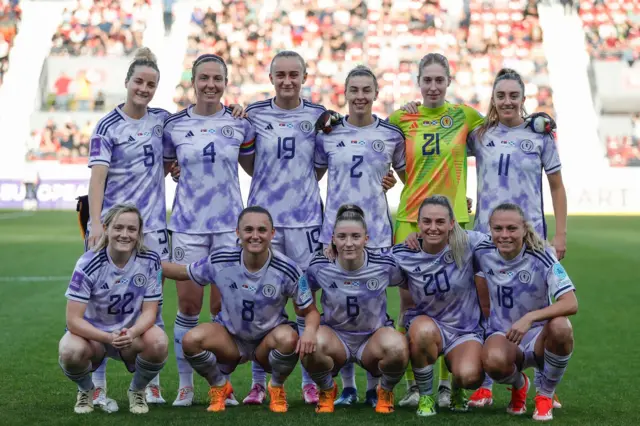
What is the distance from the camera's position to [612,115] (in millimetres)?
26766

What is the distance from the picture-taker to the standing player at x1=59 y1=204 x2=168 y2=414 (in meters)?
4.83

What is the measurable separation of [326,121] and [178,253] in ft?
3.76

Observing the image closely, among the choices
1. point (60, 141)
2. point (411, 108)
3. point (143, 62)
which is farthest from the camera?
point (60, 141)

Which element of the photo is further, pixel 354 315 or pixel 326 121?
pixel 326 121

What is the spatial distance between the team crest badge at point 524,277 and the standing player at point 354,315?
631mm

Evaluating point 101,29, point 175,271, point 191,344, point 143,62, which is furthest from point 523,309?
point 101,29

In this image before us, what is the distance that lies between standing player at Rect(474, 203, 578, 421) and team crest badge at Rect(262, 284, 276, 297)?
110 cm

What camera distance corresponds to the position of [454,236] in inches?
199

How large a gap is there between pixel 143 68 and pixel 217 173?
28.3 inches

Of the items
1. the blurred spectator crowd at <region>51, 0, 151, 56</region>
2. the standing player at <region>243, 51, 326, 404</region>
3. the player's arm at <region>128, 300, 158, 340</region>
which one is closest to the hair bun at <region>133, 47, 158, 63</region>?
the standing player at <region>243, 51, 326, 404</region>

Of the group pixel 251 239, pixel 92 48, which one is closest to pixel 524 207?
pixel 251 239

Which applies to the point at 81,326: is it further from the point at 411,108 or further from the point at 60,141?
the point at 60,141

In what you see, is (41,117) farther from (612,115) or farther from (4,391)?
(4,391)

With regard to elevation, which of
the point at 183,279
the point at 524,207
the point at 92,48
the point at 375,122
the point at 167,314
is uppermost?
the point at 92,48
